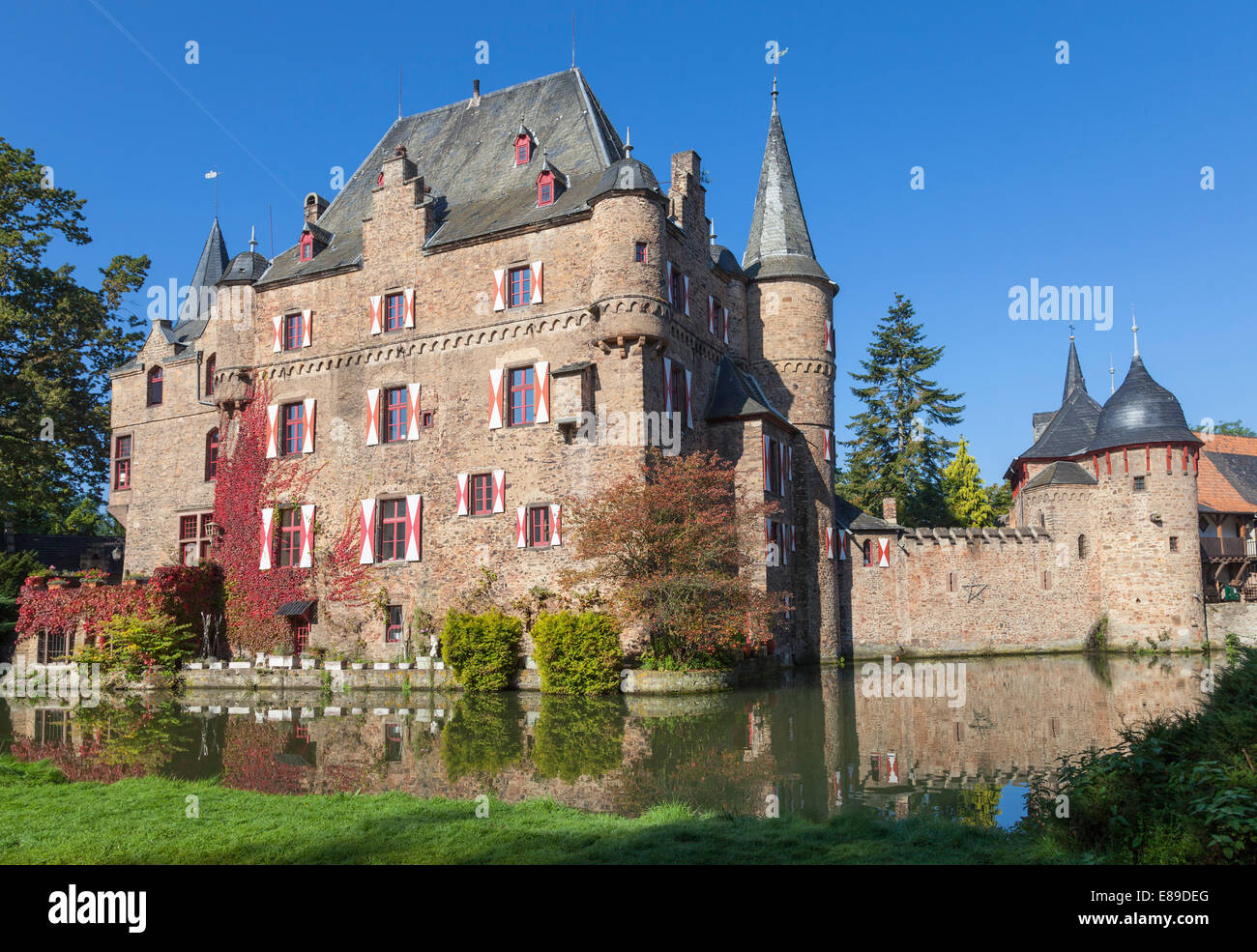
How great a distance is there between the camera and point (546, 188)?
2322cm

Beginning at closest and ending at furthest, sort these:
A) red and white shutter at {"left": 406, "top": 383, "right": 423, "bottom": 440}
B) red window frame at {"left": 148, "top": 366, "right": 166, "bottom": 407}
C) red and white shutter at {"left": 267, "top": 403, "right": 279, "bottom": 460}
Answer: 1. red and white shutter at {"left": 406, "top": 383, "right": 423, "bottom": 440}
2. red and white shutter at {"left": 267, "top": 403, "right": 279, "bottom": 460}
3. red window frame at {"left": 148, "top": 366, "right": 166, "bottom": 407}

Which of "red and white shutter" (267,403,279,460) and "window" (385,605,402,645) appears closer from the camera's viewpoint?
"window" (385,605,402,645)

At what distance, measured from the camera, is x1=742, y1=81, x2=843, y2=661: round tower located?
86.4ft

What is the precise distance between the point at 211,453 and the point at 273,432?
10.7 ft

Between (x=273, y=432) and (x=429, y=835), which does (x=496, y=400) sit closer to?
(x=273, y=432)

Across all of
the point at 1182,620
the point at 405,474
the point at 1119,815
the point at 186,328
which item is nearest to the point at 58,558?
the point at 186,328

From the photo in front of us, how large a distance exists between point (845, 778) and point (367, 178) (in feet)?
78.6

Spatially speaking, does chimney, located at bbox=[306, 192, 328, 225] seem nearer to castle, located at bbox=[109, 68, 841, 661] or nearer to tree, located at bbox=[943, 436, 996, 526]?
castle, located at bbox=[109, 68, 841, 661]

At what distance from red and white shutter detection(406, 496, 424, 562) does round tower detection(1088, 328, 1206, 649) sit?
22.1 meters

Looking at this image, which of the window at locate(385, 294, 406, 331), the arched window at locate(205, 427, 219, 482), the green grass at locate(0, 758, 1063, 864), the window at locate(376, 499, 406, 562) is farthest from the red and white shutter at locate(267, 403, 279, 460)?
the green grass at locate(0, 758, 1063, 864)

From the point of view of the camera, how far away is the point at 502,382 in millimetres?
22547

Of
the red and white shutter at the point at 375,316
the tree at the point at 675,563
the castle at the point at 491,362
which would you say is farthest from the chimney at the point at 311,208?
the tree at the point at 675,563

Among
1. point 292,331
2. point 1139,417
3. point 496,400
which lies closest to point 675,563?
point 496,400
